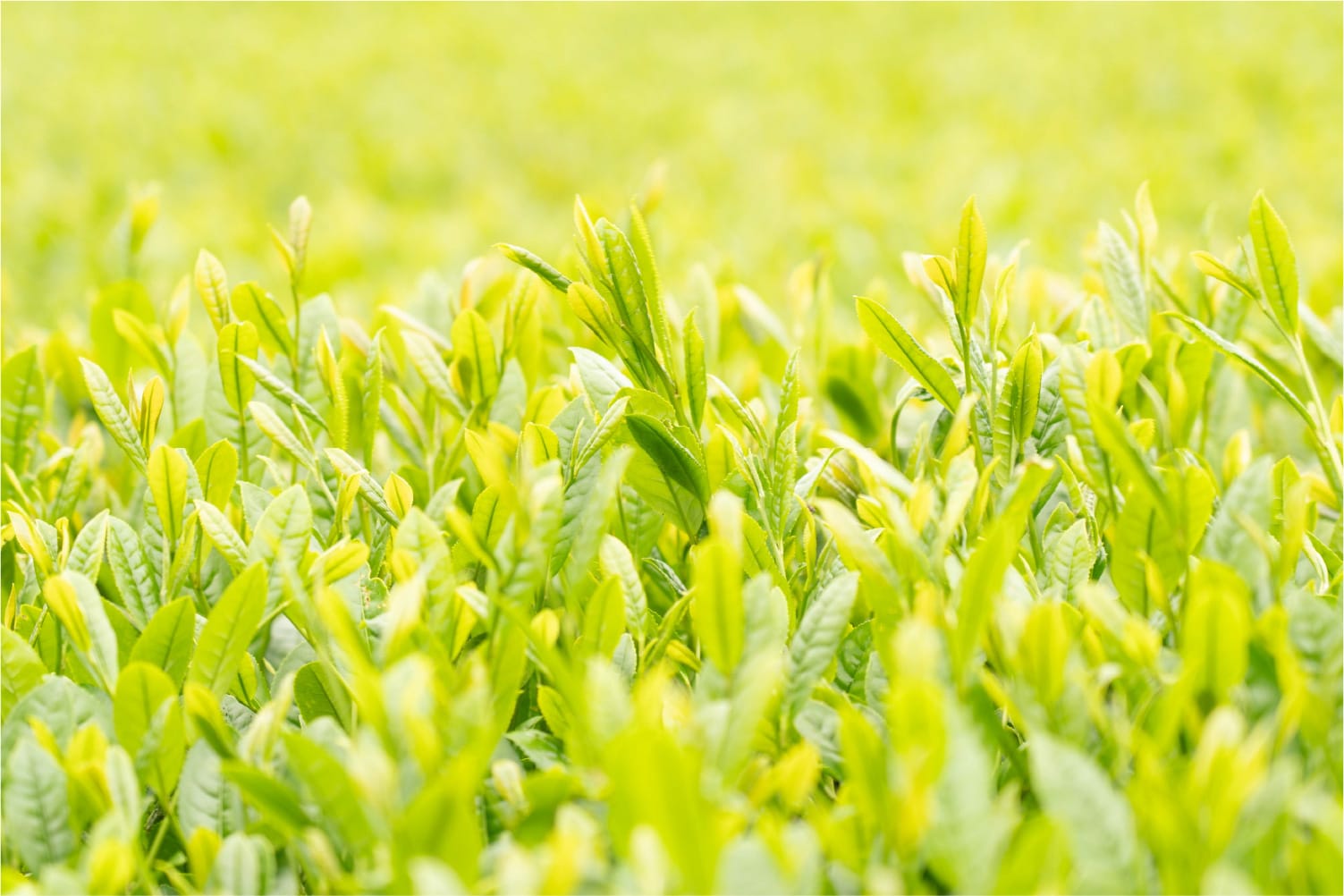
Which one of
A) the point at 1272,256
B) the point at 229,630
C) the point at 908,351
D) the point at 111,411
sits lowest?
the point at 229,630

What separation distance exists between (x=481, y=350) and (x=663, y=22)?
29.9 ft

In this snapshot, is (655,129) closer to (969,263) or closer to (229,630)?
(969,263)

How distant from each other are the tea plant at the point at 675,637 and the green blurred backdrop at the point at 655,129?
2.46 ft

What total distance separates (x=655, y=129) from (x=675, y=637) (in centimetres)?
603

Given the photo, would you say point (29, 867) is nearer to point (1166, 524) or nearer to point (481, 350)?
point (481, 350)

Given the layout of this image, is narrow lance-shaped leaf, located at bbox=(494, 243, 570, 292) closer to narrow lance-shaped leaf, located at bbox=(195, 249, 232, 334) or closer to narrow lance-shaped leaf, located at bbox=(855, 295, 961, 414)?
narrow lance-shaped leaf, located at bbox=(855, 295, 961, 414)

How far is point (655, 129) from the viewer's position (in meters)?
7.06

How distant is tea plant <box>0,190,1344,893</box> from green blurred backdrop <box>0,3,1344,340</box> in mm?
750

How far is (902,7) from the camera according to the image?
9.97 metres

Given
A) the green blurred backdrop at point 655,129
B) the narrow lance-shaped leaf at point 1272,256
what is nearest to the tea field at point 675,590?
the narrow lance-shaped leaf at point 1272,256

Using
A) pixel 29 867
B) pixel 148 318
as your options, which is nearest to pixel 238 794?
pixel 29 867

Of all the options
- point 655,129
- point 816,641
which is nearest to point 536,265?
point 816,641

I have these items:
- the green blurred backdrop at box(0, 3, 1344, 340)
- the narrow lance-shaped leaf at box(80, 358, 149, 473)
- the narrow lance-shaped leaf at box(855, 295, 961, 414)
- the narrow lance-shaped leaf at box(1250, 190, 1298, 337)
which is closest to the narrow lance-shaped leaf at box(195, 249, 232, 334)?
the narrow lance-shaped leaf at box(80, 358, 149, 473)

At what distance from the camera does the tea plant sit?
0.88 m
